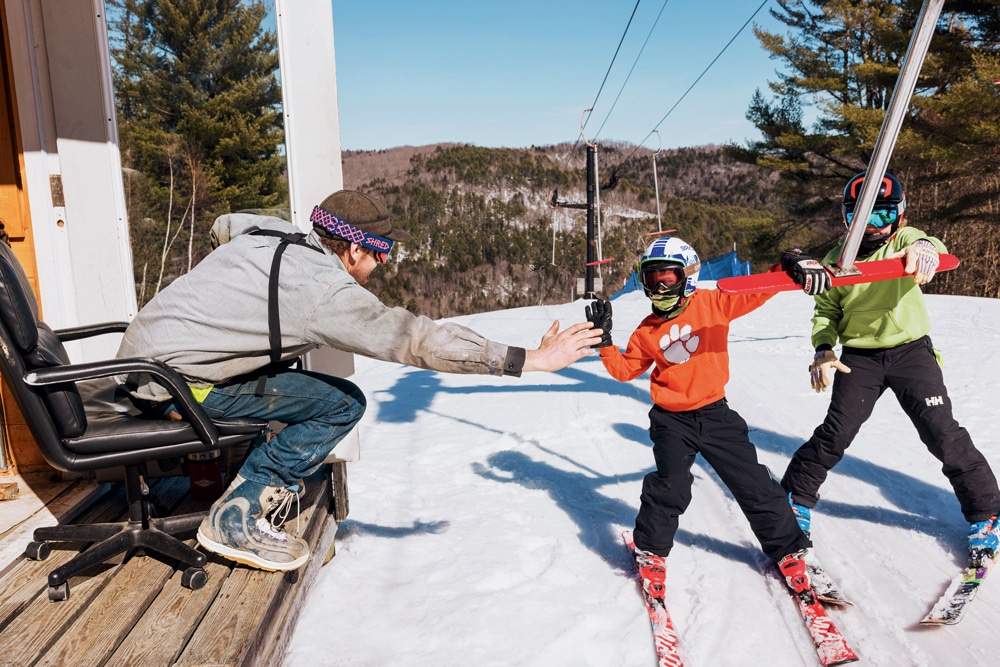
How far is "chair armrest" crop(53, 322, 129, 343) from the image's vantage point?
3.08 metres

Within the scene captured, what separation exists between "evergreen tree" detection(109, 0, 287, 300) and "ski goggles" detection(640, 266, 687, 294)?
9.48 ft

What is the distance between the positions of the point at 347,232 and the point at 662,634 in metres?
1.98

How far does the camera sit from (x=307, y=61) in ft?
14.4

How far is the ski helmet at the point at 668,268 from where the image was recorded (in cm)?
285

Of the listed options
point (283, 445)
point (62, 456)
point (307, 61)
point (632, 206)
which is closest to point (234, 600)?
point (283, 445)

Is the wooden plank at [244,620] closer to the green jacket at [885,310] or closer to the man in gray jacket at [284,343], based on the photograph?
the man in gray jacket at [284,343]

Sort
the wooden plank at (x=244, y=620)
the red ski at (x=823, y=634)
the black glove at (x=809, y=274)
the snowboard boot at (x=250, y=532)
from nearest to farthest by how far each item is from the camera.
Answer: the wooden plank at (x=244, y=620) → the red ski at (x=823, y=634) → the snowboard boot at (x=250, y=532) → the black glove at (x=809, y=274)

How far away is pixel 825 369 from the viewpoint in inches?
120

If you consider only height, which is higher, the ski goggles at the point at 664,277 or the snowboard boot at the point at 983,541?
the ski goggles at the point at 664,277

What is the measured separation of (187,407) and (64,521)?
129 cm

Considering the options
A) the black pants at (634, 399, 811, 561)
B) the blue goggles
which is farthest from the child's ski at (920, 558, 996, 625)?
the blue goggles

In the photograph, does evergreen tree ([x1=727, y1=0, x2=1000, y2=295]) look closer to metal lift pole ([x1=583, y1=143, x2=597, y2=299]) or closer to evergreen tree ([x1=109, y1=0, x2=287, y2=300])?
metal lift pole ([x1=583, y1=143, x2=597, y2=299])

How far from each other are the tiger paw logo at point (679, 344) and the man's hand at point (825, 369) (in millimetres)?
606

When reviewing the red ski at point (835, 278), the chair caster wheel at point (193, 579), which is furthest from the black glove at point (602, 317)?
the chair caster wheel at point (193, 579)
